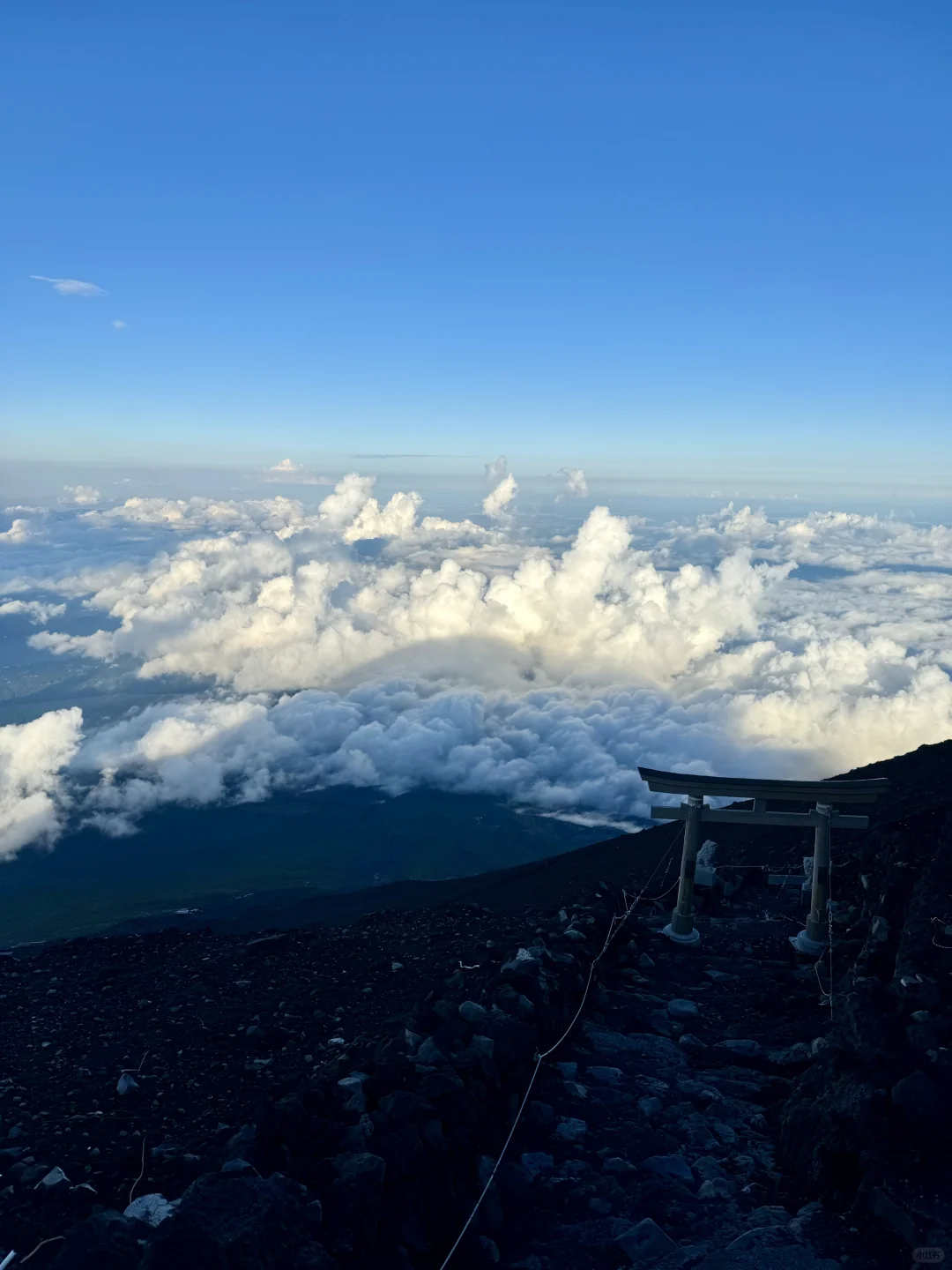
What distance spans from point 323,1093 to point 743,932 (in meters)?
11.4

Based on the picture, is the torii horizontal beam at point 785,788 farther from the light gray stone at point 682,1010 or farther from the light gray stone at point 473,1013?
the light gray stone at point 473,1013

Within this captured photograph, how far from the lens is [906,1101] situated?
851cm

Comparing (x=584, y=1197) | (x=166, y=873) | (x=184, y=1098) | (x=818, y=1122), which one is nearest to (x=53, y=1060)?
(x=184, y=1098)

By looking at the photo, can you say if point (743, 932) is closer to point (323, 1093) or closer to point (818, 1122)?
point (818, 1122)

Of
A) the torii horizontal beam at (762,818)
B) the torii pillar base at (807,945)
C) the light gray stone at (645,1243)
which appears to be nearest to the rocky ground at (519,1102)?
the light gray stone at (645,1243)

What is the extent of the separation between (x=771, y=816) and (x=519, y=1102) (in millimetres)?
9305

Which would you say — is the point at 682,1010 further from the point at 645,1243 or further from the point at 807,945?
the point at 645,1243

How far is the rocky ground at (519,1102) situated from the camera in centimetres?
797

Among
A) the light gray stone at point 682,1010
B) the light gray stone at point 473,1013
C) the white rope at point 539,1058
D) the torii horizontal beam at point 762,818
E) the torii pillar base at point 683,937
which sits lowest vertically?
the torii pillar base at point 683,937

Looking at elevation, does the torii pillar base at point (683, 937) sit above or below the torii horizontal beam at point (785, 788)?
below

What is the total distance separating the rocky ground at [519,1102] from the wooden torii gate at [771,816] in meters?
0.70

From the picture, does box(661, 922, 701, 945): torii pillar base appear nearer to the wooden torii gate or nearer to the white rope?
the wooden torii gate

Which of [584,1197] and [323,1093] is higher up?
[323,1093]

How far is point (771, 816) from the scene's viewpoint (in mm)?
17375
